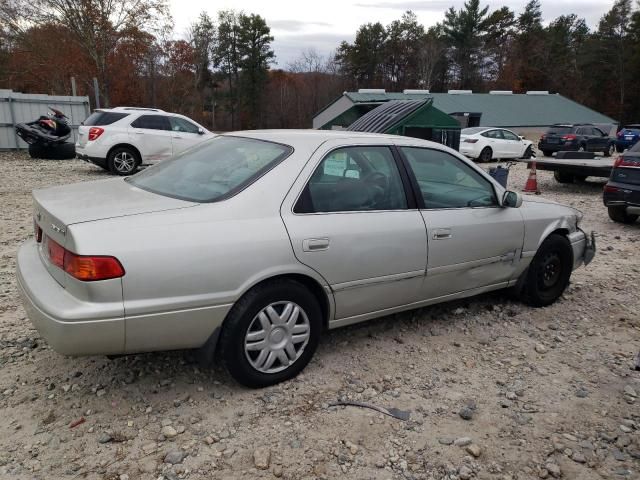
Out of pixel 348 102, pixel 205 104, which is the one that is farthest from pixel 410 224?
pixel 205 104

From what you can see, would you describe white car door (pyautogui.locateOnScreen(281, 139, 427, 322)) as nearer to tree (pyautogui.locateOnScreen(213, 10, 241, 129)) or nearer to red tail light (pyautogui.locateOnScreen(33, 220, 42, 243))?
red tail light (pyautogui.locateOnScreen(33, 220, 42, 243))

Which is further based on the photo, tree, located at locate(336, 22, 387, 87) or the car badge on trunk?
tree, located at locate(336, 22, 387, 87)

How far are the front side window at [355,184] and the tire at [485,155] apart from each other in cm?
1580

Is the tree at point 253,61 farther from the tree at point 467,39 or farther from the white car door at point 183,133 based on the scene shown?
the white car door at point 183,133

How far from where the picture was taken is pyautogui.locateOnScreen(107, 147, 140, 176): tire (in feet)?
39.2

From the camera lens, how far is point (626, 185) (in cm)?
783

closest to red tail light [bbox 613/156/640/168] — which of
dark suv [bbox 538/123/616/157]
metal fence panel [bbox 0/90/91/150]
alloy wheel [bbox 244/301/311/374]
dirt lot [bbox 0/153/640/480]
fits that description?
dirt lot [bbox 0/153/640/480]

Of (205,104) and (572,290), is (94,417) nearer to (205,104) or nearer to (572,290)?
(572,290)

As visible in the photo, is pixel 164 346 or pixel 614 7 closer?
pixel 164 346

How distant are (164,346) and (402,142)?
2198 mm

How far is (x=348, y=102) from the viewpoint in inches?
1363

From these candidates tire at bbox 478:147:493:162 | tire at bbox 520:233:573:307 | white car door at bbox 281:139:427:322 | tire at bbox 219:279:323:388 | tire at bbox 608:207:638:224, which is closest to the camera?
tire at bbox 219:279:323:388

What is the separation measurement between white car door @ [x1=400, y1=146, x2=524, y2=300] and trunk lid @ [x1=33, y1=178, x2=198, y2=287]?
171 centimetres

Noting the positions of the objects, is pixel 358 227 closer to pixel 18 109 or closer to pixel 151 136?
pixel 151 136
